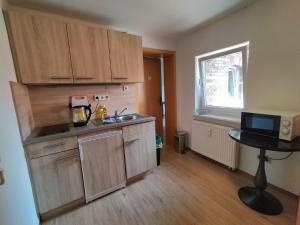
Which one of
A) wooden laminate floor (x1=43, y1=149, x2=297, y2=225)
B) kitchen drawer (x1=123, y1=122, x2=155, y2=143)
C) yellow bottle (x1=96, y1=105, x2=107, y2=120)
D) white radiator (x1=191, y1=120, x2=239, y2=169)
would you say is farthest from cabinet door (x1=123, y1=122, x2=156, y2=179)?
white radiator (x1=191, y1=120, x2=239, y2=169)

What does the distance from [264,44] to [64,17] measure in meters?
2.55

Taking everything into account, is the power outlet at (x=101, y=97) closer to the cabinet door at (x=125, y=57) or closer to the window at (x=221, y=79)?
the cabinet door at (x=125, y=57)

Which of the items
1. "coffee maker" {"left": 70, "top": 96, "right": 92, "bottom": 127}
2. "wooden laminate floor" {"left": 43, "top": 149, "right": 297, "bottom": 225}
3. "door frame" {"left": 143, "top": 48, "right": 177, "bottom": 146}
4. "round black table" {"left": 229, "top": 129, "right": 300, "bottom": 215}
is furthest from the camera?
"door frame" {"left": 143, "top": 48, "right": 177, "bottom": 146}

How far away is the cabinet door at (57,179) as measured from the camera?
57.8 inches

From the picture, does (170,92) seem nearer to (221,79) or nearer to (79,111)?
(221,79)

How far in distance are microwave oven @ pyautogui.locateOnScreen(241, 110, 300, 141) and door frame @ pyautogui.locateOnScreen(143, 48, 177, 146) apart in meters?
1.57

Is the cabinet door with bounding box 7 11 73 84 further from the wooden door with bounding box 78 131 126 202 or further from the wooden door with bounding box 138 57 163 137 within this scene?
the wooden door with bounding box 138 57 163 137

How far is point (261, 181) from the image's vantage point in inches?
64.0

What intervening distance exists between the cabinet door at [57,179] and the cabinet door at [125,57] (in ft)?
3.76

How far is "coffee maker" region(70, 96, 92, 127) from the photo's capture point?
1838 mm

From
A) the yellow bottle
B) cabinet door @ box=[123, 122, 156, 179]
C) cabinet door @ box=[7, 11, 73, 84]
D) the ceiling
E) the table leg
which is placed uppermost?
the ceiling

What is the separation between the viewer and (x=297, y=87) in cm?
158

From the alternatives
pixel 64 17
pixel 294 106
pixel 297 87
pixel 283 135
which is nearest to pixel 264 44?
pixel 297 87

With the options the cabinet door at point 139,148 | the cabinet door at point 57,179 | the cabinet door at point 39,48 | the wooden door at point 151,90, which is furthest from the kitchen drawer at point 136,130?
Result: the wooden door at point 151,90
